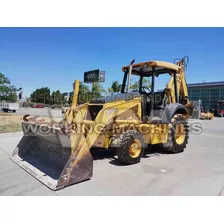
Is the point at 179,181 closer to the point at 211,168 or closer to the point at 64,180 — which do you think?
the point at 211,168

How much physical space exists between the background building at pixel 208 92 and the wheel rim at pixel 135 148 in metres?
40.6

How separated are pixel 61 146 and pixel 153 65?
3208mm

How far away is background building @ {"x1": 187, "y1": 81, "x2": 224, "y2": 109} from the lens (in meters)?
40.1

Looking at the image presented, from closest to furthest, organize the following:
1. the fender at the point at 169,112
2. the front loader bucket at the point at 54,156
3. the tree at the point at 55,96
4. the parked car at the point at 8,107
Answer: the front loader bucket at the point at 54,156 < the fender at the point at 169,112 < the parked car at the point at 8,107 < the tree at the point at 55,96

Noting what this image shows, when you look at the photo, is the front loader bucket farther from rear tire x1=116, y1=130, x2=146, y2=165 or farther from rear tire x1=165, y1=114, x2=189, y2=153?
rear tire x1=165, y1=114, x2=189, y2=153

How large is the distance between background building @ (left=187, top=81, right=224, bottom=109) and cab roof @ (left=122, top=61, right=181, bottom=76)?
127ft

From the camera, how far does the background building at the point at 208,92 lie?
40.1 m

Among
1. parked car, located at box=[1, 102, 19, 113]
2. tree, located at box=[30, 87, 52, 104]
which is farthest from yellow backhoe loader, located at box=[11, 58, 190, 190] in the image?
tree, located at box=[30, 87, 52, 104]

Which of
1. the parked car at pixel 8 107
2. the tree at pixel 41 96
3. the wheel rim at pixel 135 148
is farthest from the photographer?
the tree at pixel 41 96

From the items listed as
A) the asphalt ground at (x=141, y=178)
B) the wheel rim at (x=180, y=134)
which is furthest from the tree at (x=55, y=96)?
the asphalt ground at (x=141, y=178)

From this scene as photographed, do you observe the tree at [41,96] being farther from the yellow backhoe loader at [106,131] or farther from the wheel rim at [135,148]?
the wheel rim at [135,148]

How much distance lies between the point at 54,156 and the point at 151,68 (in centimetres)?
367

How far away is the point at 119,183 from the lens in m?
3.78
